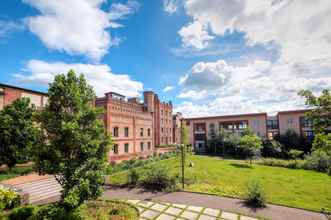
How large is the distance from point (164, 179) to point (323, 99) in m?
11.8

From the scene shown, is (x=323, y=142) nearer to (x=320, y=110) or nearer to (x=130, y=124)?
(x=320, y=110)

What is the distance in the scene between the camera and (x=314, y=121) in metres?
5.09

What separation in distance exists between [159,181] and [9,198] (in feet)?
31.0

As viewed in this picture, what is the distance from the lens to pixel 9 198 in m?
10.4

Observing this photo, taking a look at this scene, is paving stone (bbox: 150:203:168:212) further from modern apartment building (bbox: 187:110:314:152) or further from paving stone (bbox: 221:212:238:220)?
modern apartment building (bbox: 187:110:314:152)

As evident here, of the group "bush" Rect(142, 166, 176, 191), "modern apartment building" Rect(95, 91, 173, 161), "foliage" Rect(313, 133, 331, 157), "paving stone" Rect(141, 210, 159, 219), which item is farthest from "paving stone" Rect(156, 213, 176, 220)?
"modern apartment building" Rect(95, 91, 173, 161)

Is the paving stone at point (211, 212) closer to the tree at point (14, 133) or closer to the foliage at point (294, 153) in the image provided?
the tree at point (14, 133)

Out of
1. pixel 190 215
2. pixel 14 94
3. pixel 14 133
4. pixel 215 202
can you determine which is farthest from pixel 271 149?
pixel 14 94

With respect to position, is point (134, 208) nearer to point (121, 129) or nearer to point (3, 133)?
point (3, 133)

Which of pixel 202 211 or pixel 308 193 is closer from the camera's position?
pixel 202 211

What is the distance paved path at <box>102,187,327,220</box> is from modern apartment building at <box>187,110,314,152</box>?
29.8m

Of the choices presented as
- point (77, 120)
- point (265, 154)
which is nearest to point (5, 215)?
point (77, 120)

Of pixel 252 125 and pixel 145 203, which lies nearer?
pixel 145 203

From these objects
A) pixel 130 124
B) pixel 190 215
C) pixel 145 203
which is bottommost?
pixel 145 203
